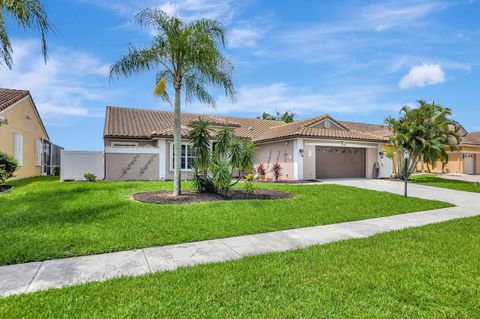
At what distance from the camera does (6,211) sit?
870 cm

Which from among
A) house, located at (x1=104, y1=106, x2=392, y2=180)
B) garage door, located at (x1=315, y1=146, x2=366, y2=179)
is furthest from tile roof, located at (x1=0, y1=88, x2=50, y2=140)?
garage door, located at (x1=315, y1=146, x2=366, y2=179)

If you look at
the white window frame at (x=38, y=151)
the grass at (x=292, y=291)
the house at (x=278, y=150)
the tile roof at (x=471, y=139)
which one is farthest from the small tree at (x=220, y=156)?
the tile roof at (x=471, y=139)

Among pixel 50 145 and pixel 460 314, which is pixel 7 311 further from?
pixel 50 145

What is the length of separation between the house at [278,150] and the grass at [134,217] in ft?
21.6

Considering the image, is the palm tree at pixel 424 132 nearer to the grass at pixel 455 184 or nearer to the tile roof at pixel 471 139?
the grass at pixel 455 184

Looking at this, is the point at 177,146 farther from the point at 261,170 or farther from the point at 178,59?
the point at 261,170

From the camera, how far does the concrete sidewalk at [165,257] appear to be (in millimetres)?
4352

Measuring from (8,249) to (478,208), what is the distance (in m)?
13.9

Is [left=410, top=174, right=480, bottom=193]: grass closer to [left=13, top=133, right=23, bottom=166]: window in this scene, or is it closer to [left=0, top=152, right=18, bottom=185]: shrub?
[left=0, top=152, right=18, bottom=185]: shrub

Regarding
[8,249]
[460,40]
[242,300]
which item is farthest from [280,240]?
[460,40]

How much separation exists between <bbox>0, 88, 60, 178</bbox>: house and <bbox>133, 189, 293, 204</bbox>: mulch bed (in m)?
10.4

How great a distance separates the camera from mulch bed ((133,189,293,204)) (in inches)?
417

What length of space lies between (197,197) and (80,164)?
38.6 ft

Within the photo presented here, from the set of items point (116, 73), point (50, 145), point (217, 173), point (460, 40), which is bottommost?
point (217, 173)
